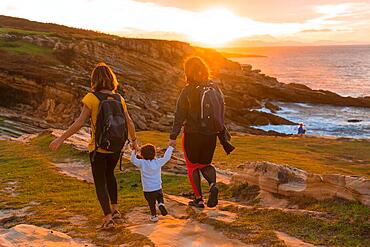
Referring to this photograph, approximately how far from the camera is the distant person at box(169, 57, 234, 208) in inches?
271

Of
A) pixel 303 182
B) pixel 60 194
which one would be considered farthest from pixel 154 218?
pixel 60 194

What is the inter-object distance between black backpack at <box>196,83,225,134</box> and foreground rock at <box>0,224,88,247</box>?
2.53m

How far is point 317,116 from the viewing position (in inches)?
2132

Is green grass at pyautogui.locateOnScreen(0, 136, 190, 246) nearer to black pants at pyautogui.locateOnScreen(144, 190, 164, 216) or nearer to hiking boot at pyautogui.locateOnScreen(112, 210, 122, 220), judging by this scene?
hiking boot at pyautogui.locateOnScreen(112, 210, 122, 220)

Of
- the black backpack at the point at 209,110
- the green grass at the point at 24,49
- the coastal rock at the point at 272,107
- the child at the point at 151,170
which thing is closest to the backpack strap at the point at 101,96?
the child at the point at 151,170

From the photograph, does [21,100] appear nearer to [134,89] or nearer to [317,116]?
[134,89]

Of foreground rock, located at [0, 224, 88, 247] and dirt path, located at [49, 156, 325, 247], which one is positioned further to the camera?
dirt path, located at [49, 156, 325, 247]

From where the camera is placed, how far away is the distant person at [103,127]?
19.9 feet

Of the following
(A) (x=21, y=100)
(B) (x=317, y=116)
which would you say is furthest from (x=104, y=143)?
(B) (x=317, y=116)

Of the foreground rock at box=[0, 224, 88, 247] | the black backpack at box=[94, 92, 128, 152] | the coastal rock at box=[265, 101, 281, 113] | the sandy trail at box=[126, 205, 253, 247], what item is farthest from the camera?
the coastal rock at box=[265, 101, 281, 113]

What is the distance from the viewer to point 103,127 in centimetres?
606

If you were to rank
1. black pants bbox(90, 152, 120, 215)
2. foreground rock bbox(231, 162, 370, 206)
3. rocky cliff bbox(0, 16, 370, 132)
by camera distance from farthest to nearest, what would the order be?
rocky cliff bbox(0, 16, 370, 132) < foreground rock bbox(231, 162, 370, 206) < black pants bbox(90, 152, 120, 215)

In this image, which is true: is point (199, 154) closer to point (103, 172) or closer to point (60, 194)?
point (103, 172)

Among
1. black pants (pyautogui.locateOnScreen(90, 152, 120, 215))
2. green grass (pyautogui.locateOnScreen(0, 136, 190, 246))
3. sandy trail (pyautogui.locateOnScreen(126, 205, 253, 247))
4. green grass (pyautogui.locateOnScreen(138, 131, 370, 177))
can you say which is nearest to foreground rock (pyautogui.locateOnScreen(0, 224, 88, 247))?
green grass (pyautogui.locateOnScreen(0, 136, 190, 246))
